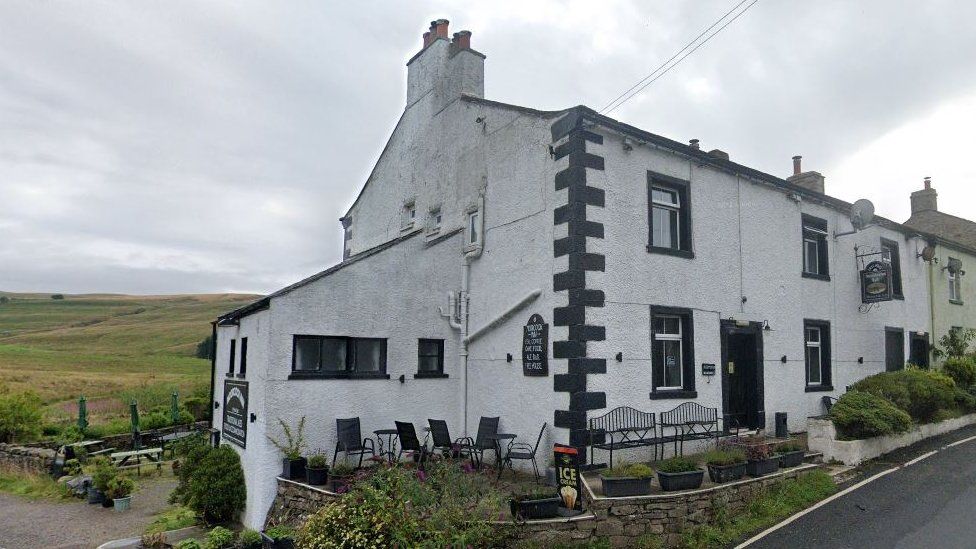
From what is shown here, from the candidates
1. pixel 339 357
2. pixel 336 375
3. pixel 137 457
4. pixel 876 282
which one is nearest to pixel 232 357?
pixel 339 357

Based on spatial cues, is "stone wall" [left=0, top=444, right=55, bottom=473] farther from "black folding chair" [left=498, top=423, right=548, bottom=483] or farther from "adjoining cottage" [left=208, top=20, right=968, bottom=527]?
"black folding chair" [left=498, top=423, right=548, bottom=483]

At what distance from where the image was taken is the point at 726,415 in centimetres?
1155

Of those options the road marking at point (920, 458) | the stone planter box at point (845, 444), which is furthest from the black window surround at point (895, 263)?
the road marking at point (920, 458)

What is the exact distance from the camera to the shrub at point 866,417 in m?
11.2

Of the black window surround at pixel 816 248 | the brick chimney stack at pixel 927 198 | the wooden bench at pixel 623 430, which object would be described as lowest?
the wooden bench at pixel 623 430

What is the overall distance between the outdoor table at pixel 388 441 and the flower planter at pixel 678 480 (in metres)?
4.51

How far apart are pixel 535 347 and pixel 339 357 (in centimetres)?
358

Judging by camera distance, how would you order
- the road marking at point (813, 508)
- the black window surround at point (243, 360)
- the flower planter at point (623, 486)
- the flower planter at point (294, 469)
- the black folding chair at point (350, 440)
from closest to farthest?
1. the flower planter at point (623, 486)
2. the road marking at point (813, 508)
3. the flower planter at point (294, 469)
4. the black folding chair at point (350, 440)
5. the black window surround at point (243, 360)

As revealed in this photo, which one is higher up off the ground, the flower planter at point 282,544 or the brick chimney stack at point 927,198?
the brick chimney stack at point 927,198

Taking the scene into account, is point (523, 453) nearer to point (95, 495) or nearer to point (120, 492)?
point (120, 492)

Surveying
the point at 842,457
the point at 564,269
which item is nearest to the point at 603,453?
the point at 564,269

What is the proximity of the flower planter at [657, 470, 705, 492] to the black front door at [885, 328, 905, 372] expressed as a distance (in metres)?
11.2

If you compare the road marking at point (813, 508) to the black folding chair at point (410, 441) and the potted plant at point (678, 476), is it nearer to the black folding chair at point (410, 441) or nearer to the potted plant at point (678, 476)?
the potted plant at point (678, 476)

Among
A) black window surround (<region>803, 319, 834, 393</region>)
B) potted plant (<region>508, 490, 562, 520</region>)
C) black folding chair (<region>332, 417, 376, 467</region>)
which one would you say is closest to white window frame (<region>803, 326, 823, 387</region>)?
black window surround (<region>803, 319, 834, 393</region>)
